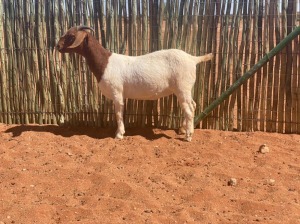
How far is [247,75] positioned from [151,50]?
1.57 m

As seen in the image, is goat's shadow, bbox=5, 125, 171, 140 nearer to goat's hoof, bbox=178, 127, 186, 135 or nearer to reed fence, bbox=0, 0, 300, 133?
reed fence, bbox=0, 0, 300, 133

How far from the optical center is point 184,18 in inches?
248

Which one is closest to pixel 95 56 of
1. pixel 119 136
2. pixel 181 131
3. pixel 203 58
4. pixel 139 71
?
pixel 139 71

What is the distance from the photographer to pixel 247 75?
20.5ft

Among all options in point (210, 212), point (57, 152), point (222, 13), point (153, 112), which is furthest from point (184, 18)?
point (210, 212)

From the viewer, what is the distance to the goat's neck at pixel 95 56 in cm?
617

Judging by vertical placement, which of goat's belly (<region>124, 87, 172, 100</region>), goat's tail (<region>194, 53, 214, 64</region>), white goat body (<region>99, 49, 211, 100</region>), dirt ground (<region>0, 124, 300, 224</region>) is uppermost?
goat's tail (<region>194, 53, 214, 64</region>)

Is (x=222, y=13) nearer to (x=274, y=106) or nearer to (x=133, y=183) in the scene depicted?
(x=274, y=106)

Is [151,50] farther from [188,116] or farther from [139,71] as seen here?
[188,116]

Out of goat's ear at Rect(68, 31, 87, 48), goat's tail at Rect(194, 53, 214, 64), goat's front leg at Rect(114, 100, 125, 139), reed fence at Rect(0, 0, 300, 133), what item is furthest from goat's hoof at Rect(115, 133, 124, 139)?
goat's tail at Rect(194, 53, 214, 64)

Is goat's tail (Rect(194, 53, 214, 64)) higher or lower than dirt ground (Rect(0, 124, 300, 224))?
higher

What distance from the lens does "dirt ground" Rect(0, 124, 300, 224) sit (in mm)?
3846

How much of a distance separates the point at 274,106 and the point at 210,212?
3.08 meters

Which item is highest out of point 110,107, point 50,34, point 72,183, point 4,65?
point 50,34
